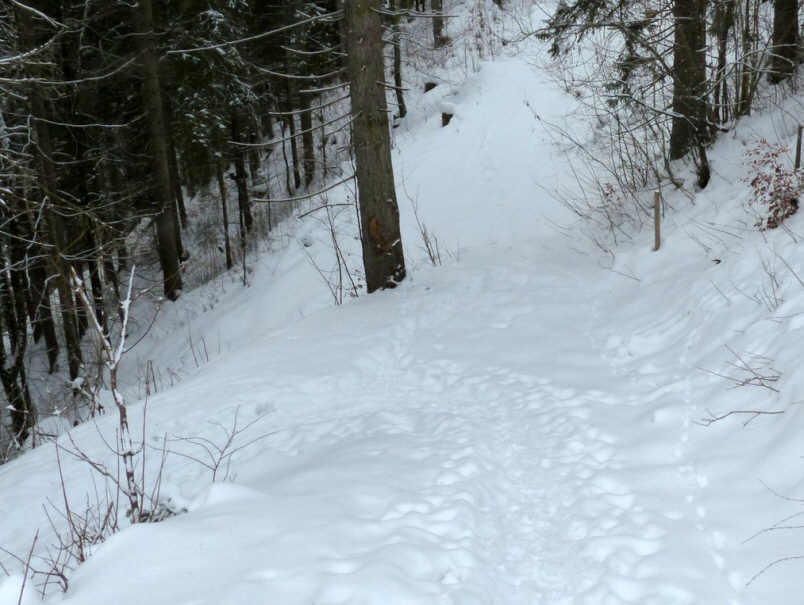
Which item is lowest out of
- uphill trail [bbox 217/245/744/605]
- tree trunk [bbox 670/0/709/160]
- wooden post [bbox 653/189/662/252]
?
uphill trail [bbox 217/245/744/605]

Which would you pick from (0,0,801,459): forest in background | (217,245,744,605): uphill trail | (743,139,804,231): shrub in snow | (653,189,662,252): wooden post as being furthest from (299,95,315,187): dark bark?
(743,139,804,231): shrub in snow

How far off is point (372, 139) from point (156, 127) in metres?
7.71

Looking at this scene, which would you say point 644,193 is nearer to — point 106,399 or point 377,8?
point 377,8

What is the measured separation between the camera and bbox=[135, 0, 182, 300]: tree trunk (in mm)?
13023

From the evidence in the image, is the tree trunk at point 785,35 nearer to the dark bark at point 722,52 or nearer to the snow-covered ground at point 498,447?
the dark bark at point 722,52

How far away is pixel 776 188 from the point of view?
6043mm

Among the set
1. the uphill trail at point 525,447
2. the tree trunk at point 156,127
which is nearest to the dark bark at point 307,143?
the tree trunk at point 156,127

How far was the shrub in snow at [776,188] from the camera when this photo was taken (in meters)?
5.91

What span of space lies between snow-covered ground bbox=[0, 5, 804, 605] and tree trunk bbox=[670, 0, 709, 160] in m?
0.51

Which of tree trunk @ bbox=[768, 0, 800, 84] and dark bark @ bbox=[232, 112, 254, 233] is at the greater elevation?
tree trunk @ bbox=[768, 0, 800, 84]

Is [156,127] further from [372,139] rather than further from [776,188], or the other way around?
[776,188]

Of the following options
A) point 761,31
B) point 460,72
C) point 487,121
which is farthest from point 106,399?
point 460,72

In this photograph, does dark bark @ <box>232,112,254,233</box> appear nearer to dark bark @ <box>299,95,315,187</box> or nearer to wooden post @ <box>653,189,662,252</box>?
dark bark @ <box>299,95,315,187</box>

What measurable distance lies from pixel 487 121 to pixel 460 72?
14.6 ft
